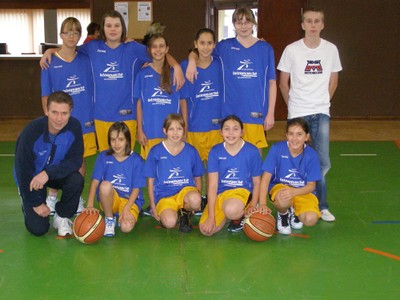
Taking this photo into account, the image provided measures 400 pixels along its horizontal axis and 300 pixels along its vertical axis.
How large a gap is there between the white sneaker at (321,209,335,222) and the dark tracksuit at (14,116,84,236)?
2.19 meters

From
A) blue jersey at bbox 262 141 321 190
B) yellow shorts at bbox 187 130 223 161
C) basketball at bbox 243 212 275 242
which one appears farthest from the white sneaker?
yellow shorts at bbox 187 130 223 161

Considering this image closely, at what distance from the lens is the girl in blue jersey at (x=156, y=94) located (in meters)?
5.08

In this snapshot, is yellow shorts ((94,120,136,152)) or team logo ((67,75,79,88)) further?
yellow shorts ((94,120,136,152))

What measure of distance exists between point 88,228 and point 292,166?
1.82m

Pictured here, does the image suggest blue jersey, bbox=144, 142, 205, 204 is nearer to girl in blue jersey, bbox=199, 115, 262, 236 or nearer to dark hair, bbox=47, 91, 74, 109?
girl in blue jersey, bbox=199, 115, 262, 236

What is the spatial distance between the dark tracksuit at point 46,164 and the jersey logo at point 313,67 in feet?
6.95

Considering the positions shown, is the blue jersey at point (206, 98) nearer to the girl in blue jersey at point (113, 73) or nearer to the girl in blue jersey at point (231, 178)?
the girl in blue jersey at point (113, 73)

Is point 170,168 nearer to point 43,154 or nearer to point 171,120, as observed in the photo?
point 171,120

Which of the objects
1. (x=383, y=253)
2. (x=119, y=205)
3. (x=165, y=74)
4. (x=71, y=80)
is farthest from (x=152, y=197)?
(x=383, y=253)

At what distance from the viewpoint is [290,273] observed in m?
3.89

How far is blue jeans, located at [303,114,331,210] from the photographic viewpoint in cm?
507

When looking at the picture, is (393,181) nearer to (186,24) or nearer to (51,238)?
(51,238)

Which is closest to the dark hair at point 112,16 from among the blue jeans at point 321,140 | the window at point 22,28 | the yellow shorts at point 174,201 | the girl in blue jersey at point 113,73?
the girl in blue jersey at point 113,73

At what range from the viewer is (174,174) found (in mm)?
4883
